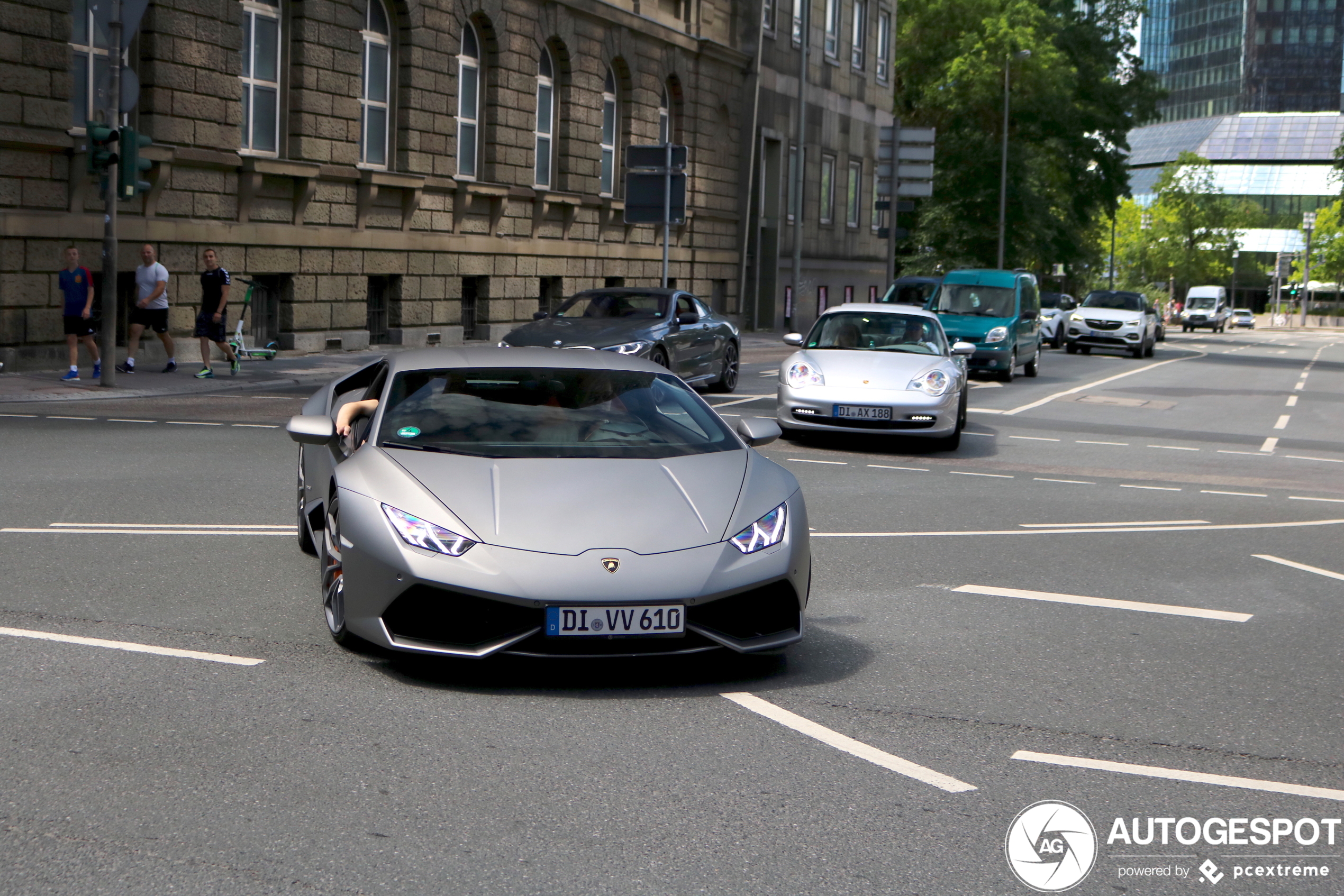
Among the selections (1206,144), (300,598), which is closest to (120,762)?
(300,598)

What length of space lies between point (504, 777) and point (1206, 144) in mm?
146630

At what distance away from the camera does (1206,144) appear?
14050 centimetres

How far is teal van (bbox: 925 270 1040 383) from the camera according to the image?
27.3 meters

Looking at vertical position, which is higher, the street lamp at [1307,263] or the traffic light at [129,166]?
the street lamp at [1307,263]

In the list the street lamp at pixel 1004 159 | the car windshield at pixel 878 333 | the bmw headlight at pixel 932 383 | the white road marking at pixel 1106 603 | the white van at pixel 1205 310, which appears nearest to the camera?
the white road marking at pixel 1106 603

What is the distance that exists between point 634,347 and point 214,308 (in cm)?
600

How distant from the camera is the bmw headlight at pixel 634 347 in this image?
62.8ft

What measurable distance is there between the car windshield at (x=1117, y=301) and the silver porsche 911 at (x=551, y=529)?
37837 millimetres

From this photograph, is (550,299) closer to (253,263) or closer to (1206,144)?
(253,263)

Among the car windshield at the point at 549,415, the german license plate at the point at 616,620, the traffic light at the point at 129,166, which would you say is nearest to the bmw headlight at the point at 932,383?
the car windshield at the point at 549,415

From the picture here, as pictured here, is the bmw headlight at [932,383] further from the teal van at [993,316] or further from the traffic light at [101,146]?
the teal van at [993,316]

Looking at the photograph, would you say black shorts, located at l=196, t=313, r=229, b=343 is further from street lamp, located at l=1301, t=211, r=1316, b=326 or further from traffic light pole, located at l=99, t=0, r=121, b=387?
street lamp, located at l=1301, t=211, r=1316, b=326

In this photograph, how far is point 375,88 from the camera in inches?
1099

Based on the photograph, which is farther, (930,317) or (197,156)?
(197,156)
